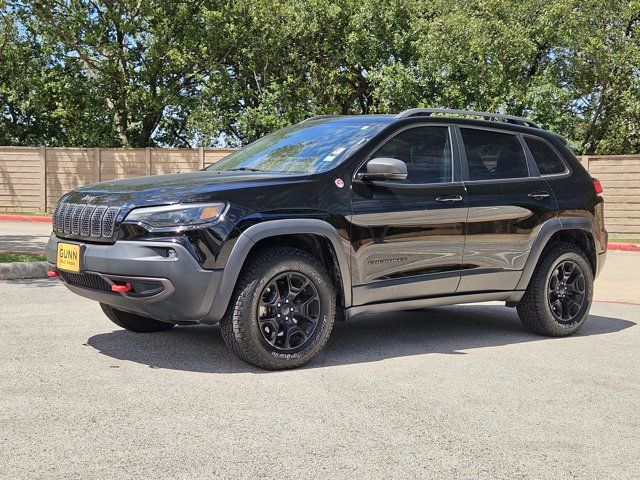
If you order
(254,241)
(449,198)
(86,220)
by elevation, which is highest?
(449,198)

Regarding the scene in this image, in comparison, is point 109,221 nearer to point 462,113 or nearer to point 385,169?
point 385,169

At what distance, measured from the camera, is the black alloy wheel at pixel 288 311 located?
5.46m

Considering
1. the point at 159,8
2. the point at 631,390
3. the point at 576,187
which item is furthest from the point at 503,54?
the point at 631,390

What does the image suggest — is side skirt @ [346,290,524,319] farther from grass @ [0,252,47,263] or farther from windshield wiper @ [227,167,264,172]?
grass @ [0,252,47,263]

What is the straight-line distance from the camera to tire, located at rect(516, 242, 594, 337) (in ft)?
23.2

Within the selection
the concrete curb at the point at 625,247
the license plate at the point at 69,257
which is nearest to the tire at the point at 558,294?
the license plate at the point at 69,257

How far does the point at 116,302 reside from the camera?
5.39m

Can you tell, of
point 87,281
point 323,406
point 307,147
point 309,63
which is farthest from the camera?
point 309,63

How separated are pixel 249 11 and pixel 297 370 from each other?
21.4 metres

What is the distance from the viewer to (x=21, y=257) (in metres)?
10.9

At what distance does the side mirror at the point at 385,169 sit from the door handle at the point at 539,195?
158 centimetres

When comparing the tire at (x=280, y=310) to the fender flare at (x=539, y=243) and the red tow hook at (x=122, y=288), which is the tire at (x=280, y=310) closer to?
the red tow hook at (x=122, y=288)

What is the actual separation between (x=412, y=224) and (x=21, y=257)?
6679 mm

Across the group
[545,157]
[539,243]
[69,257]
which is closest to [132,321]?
[69,257]
